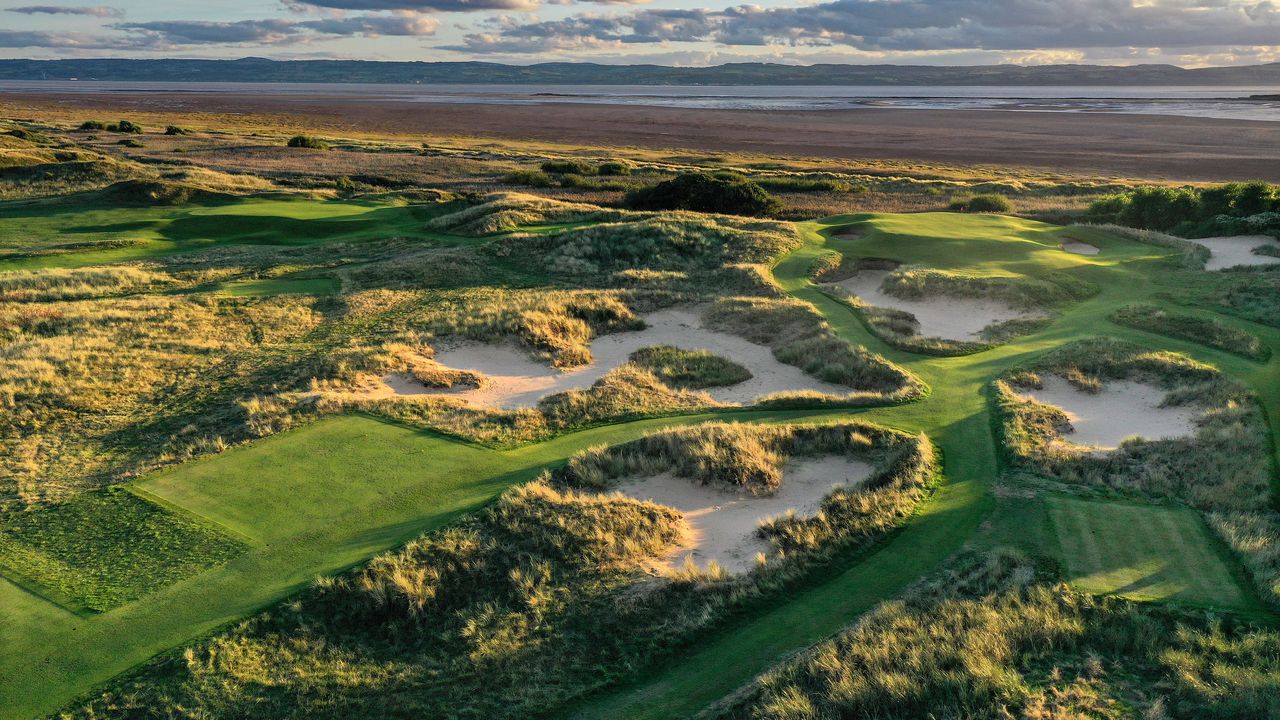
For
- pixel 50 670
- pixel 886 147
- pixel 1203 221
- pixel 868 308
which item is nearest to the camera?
pixel 50 670

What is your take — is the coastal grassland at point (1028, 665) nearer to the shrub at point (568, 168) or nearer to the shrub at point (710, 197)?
the shrub at point (710, 197)

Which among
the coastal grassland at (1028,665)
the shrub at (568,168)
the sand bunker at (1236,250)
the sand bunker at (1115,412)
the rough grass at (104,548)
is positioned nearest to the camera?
the coastal grassland at (1028,665)

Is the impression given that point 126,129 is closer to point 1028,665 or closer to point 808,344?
point 808,344

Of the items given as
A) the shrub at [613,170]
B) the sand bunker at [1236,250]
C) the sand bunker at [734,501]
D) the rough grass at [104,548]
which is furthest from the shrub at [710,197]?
the rough grass at [104,548]

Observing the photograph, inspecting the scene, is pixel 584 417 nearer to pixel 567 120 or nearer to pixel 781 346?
pixel 781 346

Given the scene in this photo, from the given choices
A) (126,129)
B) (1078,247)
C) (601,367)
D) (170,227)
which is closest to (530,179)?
(170,227)

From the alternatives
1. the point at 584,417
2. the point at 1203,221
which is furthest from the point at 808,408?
the point at 1203,221
